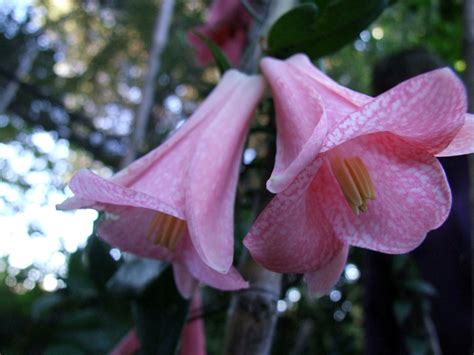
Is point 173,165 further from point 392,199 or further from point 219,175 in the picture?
point 392,199

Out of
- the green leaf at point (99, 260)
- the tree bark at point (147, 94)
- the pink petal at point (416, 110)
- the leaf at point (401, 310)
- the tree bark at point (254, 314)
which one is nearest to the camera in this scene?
the pink petal at point (416, 110)

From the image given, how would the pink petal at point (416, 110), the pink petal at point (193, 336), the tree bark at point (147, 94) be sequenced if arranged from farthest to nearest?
the tree bark at point (147, 94)
the pink petal at point (193, 336)
the pink petal at point (416, 110)

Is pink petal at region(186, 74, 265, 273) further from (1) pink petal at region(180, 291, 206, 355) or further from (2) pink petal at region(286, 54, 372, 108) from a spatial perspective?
(1) pink petal at region(180, 291, 206, 355)

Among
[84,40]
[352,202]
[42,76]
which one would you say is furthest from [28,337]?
[84,40]

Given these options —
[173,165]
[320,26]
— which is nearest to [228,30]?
[320,26]

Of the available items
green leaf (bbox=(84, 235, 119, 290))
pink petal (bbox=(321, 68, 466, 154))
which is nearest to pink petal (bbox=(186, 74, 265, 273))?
pink petal (bbox=(321, 68, 466, 154))

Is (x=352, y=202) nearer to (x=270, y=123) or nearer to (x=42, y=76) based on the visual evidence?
(x=270, y=123)

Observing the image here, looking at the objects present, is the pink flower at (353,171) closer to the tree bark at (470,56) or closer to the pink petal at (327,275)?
the pink petal at (327,275)

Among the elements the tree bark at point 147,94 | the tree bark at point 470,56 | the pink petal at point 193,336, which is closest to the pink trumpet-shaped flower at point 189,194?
the pink petal at point 193,336
